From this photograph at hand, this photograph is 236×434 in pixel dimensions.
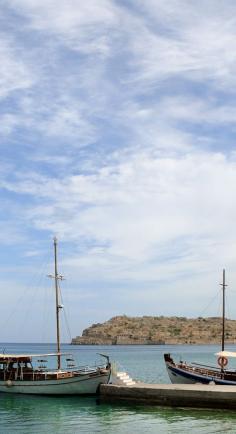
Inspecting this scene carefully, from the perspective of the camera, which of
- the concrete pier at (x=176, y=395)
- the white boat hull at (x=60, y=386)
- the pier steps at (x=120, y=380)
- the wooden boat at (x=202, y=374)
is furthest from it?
the wooden boat at (x=202, y=374)

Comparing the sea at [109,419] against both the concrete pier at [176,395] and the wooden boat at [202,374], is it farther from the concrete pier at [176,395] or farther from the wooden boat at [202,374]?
the wooden boat at [202,374]

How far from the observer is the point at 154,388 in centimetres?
3844

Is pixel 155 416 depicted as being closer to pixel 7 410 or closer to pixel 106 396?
pixel 106 396

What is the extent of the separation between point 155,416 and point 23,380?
16507 mm

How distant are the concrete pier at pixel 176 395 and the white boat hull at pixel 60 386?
348cm

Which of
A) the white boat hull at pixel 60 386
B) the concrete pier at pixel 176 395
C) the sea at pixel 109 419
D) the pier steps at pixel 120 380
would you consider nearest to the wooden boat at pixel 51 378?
the white boat hull at pixel 60 386

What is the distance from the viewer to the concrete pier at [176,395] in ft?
119

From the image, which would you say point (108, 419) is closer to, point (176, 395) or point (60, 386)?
point (176, 395)

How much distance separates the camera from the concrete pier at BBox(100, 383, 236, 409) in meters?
36.3

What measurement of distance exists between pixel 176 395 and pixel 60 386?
11.8 meters

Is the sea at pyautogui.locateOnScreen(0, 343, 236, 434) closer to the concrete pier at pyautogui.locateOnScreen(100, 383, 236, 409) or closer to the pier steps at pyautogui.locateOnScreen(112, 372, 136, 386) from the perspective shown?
the concrete pier at pyautogui.locateOnScreen(100, 383, 236, 409)

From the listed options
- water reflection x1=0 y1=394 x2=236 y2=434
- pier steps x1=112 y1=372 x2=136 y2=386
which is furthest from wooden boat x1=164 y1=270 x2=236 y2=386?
water reflection x1=0 y1=394 x2=236 y2=434

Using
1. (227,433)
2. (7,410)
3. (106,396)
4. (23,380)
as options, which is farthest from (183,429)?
(23,380)

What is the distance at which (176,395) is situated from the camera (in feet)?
123
